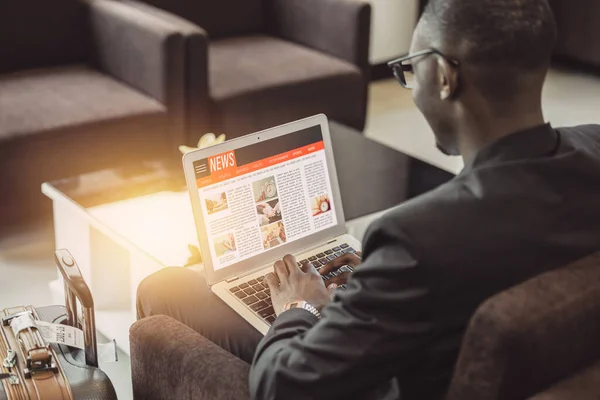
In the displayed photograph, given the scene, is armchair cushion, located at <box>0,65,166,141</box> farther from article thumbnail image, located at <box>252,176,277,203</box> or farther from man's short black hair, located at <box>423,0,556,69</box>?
man's short black hair, located at <box>423,0,556,69</box>

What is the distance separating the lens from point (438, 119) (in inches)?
50.5

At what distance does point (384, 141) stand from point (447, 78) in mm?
2678

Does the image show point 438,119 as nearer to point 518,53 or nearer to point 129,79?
point 518,53

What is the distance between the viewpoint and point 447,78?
1214 mm

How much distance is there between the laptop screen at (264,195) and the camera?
1739mm

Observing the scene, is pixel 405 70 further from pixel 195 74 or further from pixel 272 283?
pixel 195 74

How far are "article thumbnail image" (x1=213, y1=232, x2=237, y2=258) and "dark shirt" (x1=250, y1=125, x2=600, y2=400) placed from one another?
1.72 feet

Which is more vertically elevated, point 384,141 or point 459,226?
point 459,226

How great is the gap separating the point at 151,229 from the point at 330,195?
61 cm

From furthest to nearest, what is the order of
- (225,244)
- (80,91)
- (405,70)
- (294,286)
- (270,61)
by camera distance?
(270,61), (80,91), (225,244), (294,286), (405,70)

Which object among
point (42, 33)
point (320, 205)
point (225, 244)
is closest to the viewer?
point (225, 244)

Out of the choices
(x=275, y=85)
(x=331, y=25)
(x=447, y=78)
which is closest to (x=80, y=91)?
(x=275, y=85)

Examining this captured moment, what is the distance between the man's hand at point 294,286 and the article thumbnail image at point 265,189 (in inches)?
9.3

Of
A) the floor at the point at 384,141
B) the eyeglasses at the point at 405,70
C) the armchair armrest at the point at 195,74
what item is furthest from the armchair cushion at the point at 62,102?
the eyeglasses at the point at 405,70
